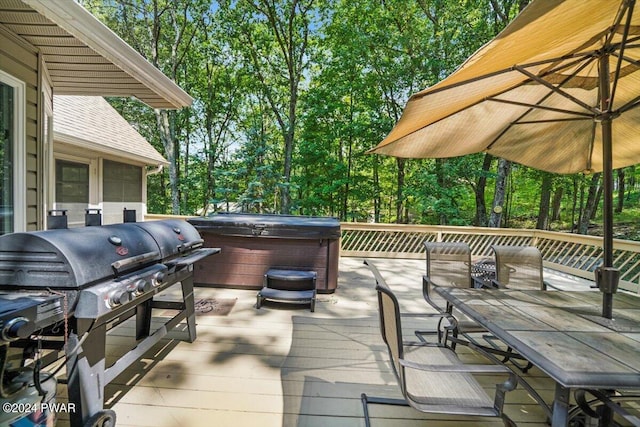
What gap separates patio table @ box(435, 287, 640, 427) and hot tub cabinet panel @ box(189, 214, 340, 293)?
84.5 inches

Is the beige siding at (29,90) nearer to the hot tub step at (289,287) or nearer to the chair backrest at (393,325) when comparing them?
the hot tub step at (289,287)

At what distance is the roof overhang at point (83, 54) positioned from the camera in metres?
1.86

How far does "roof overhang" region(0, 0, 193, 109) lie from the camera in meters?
1.86

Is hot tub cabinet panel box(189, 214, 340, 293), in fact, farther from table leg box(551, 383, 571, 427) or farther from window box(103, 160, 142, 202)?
window box(103, 160, 142, 202)

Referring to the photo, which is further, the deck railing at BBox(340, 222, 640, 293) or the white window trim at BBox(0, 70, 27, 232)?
the deck railing at BBox(340, 222, 640, 293)

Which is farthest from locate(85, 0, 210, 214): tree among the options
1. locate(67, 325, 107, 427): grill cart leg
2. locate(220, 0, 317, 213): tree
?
locate(67, 325, 107, 427): grill cart leg

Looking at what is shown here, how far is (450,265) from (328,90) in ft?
29.3

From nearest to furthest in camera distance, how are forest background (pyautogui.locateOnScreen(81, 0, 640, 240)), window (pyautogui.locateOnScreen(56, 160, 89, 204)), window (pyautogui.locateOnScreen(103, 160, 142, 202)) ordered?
window (pyautogui.locateOnScreen(56, 160, 89, 204)) → window (pyautogui.locateOnScreen(103, 160, 142, 202)) → forest background (pyautogui.locateOnScreen(81, 0, 640, 240))

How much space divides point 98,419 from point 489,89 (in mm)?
3183

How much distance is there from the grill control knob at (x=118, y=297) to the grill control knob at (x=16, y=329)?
1.19ft

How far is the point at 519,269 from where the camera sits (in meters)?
3.06

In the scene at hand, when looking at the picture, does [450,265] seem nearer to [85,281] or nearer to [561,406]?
[561,406]

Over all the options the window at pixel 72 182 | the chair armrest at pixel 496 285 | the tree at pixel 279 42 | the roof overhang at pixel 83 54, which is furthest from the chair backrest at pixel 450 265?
the tree at pixel 279 42

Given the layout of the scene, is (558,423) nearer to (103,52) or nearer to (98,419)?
(98,419)
